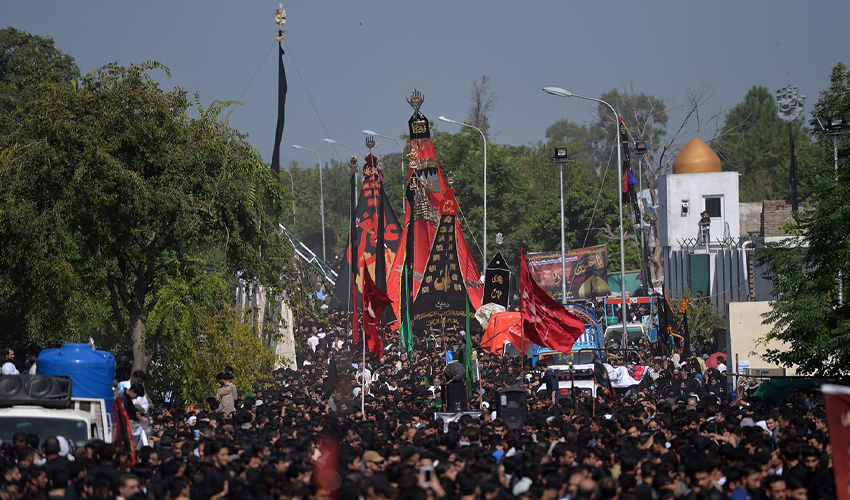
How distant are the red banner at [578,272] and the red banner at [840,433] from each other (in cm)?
3980

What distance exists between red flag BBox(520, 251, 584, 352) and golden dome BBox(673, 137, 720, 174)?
107 feet

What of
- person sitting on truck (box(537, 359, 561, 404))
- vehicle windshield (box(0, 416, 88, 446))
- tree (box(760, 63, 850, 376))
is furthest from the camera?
person sitting on truck (box(537, 359, 561, 404))

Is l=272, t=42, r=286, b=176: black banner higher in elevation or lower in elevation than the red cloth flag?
higher

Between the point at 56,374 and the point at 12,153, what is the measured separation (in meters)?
6.05

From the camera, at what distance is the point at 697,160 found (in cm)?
5091

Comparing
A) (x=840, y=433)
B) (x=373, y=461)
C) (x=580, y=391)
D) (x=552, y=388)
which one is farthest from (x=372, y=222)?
(x=840, y=433)

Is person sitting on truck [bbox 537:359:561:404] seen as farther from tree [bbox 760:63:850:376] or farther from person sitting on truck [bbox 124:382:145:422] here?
person sitting on truck [bbox 124:382:145:422]

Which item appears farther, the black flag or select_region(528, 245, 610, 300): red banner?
select_region(528, 245, 610, 300): red banner

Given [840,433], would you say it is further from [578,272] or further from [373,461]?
[578,272]

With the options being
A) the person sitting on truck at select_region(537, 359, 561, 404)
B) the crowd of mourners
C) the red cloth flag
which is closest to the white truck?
the crowd of mourners

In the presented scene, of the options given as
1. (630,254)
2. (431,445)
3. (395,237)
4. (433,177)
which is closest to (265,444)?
(431,445)

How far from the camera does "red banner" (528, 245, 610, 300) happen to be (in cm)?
4825

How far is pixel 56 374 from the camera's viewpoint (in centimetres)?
1308

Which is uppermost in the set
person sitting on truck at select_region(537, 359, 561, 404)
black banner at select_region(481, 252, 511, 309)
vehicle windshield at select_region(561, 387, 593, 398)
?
black banner at select_region(481, 252, 511, 309)
